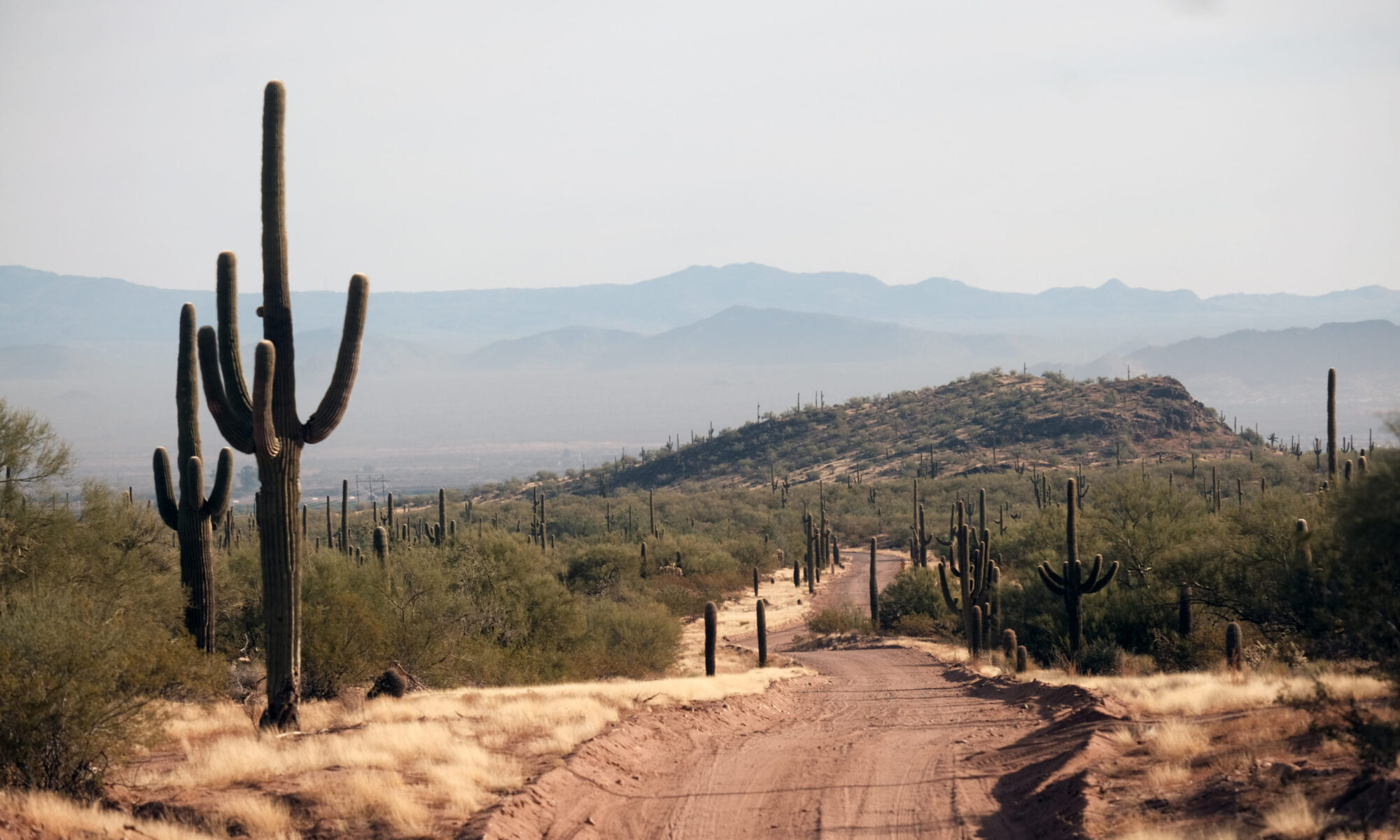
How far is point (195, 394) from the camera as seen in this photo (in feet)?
62.3

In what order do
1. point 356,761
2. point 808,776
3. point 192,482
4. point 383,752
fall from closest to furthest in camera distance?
1. point 356,761
2. point 383,752
3. point 808,776
4. point 192,482

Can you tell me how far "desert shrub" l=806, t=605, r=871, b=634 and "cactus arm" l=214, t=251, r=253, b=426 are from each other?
85.9 feet

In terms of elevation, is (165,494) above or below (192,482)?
below

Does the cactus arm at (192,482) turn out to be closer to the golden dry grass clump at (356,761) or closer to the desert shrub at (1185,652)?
the golden dry grass clump at (356,761)

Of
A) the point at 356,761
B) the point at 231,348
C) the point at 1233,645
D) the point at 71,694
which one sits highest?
the point at 231,348

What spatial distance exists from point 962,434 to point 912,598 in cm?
7116

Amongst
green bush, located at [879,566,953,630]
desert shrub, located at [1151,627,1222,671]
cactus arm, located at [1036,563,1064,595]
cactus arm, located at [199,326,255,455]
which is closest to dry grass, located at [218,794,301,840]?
cactus arm, located at [199,326,255,455]

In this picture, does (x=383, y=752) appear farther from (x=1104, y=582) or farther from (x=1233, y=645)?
(x=1104, y=582)

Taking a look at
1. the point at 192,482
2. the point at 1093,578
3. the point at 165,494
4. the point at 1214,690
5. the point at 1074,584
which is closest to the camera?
the point at 1214,690

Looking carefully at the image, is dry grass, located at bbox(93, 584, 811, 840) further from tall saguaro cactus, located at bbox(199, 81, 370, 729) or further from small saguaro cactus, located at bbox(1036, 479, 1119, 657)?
small saguaro cactus, located at bbox(1036, 479, 1119, 657)

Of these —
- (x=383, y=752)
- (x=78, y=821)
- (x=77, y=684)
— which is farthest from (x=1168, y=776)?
(x=77, y=684)

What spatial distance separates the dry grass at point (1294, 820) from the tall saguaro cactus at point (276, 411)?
10.5 meters

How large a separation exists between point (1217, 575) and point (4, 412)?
23037 millimetres

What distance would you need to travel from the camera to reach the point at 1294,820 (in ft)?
26.8
